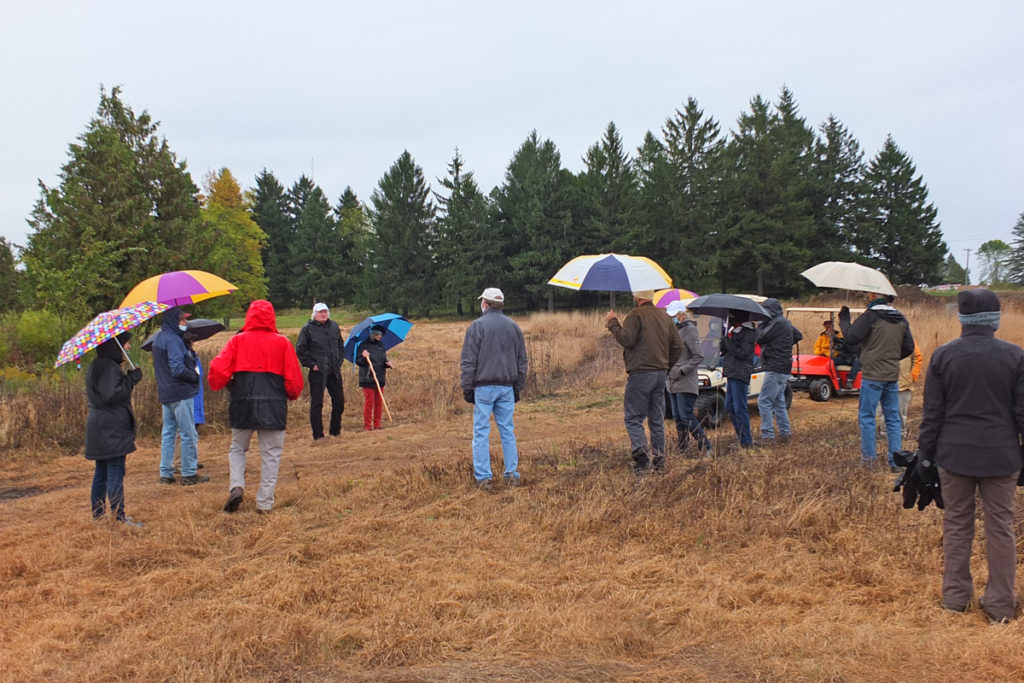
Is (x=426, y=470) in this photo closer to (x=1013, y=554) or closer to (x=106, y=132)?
(x=1013, y=554)

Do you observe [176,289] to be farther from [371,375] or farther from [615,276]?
[615,276]

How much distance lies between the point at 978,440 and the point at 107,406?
20.7 feet

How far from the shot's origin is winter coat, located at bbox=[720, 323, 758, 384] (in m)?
8.48

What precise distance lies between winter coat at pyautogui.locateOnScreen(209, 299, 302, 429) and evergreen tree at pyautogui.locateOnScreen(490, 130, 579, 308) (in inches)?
1564

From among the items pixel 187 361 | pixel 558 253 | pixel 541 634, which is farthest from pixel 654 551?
pixel 558 253

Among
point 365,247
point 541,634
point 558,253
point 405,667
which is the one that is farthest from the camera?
point 365,247

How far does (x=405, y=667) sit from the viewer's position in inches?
142

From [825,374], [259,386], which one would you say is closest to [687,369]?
[259,386]

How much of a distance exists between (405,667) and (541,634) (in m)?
0.76

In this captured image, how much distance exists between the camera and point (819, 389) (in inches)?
506

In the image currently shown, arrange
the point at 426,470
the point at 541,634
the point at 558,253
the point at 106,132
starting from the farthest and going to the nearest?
the point at 558,253
the point at 106,132
the point at 426,470
the point at 541,634

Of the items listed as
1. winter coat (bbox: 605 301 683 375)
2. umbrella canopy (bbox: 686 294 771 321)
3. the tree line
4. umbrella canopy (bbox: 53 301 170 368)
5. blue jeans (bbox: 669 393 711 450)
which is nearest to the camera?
umbrella canopy (bbox: 53 301 170 368)

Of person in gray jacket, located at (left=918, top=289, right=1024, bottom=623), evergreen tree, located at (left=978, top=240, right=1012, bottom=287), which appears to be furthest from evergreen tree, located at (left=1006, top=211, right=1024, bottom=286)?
person in gray jacket, located at (left=918, top=289, right=1024, bottom=623)

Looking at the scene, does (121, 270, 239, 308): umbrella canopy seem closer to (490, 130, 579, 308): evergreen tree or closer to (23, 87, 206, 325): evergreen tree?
(23, 87, 206, 325): evergreen tree
